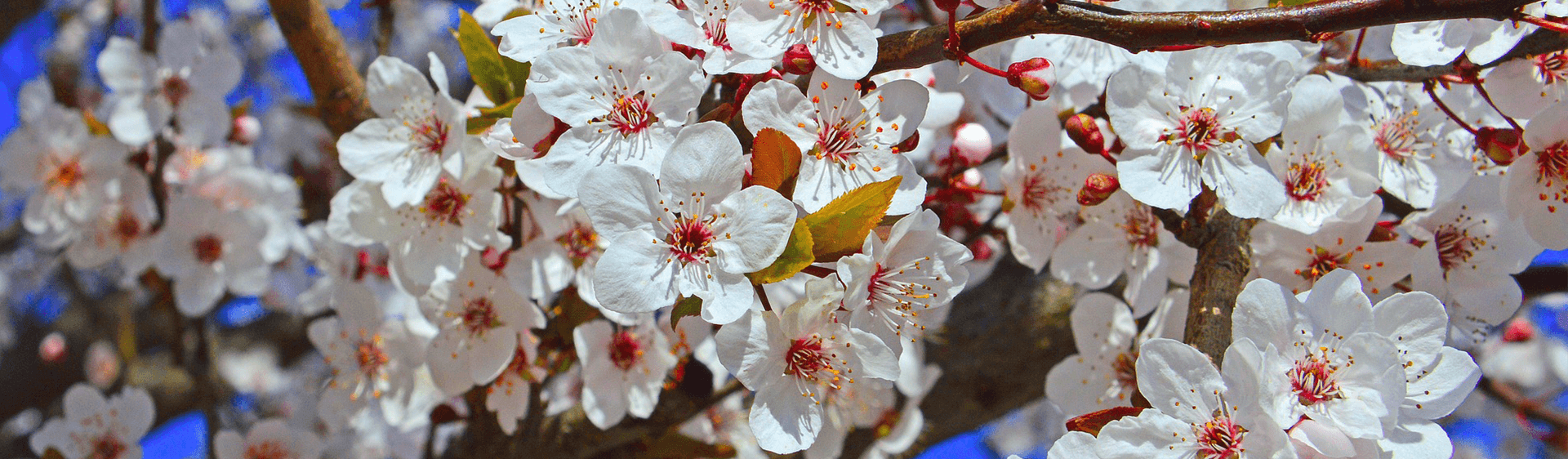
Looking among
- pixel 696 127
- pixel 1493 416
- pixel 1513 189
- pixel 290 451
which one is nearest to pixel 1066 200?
pixel 1513 189

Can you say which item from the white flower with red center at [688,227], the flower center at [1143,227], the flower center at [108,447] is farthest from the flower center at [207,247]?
the flower center at [1143,227]

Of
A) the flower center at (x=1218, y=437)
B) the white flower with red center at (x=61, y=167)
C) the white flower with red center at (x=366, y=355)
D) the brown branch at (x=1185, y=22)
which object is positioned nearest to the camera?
the brown branch at (x=1185, y=22)

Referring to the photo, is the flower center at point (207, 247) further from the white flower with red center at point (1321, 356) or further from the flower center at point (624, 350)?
the white flower with red center at point (1321, 356)

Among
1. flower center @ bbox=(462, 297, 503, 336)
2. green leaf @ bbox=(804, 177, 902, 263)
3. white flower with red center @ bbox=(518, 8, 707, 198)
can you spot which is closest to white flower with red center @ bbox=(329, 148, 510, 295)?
flower center @ bbox=(462, 297, 503, 336)

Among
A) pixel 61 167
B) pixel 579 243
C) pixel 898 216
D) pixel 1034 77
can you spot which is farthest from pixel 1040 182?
pixel 61 167

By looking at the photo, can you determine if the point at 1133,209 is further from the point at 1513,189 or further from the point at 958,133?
the point at 1513,189

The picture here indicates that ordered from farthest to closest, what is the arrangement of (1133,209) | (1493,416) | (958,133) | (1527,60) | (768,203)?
1. (1493,416)
2. (958,133)
3. (1133,209)
4. (1527,60)
5. (768,203)
